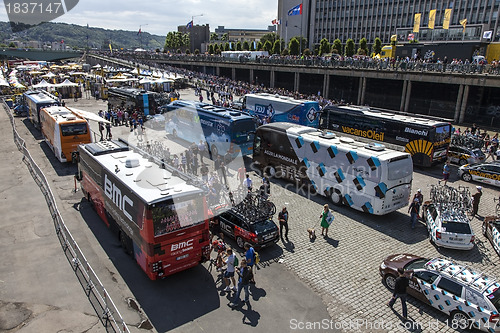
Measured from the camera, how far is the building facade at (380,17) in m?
74.7

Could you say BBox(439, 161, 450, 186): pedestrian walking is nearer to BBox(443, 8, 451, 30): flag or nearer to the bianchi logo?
the bianchi logo

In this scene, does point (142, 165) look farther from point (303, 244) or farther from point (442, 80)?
point (442, 80)

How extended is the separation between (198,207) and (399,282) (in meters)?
6.10

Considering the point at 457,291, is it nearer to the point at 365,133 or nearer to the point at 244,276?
the point at 244,276

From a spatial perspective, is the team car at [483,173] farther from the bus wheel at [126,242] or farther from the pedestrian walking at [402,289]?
the bus wheel at [126,242]

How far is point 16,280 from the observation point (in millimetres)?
11141

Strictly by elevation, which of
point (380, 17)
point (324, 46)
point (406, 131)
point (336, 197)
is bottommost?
point (336, 197)

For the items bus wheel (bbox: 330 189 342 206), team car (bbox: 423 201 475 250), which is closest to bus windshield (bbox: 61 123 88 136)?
bus wheel (bbox: 330 189 342 206)

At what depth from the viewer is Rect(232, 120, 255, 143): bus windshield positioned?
22.9 m

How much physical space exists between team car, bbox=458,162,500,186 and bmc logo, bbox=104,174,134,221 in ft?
64.3

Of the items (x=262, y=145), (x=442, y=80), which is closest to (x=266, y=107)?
(x=262, y=145)

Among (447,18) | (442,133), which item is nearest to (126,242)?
(442,133)

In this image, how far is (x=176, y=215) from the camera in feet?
34.1

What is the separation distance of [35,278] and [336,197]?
12.8m
